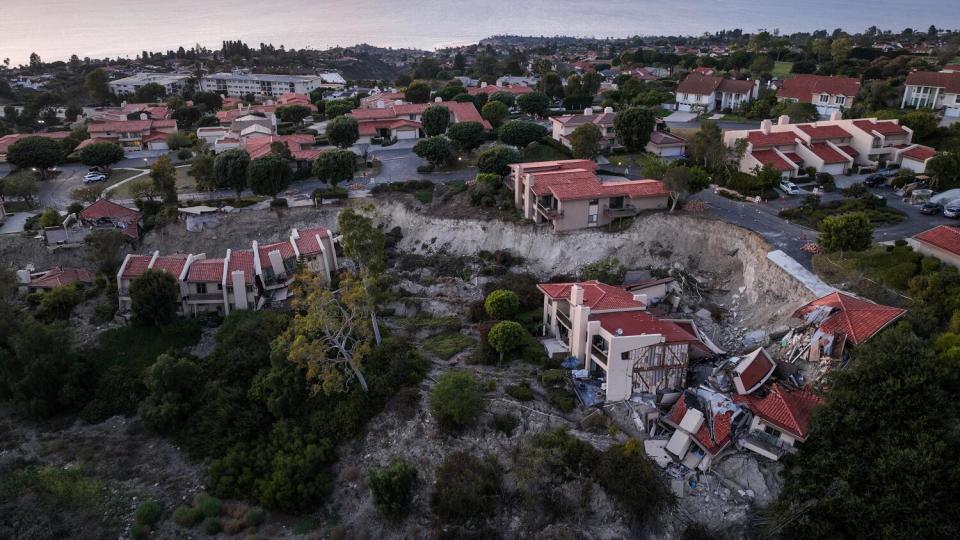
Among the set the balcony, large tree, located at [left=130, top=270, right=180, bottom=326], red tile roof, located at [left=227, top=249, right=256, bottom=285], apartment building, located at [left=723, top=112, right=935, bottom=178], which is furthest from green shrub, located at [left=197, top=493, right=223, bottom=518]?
apartment building, located at [left=723, top=112, right=935, bottom=178]

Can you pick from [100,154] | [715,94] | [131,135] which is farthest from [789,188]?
[131,135]

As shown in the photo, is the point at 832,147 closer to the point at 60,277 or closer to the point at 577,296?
the point at 577,296

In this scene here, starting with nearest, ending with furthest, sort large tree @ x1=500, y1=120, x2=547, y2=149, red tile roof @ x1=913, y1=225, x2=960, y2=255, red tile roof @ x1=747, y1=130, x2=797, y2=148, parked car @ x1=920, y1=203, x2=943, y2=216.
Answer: red tile roof @ x1=913, y1=225, x2=960, y2=255 → parked car @ x1=920, y1=203, x2=943, y2=216 → red tile roof @ x1=747, y1=130, x2=797, y2=148 → large tree @ x1=500, y1=120, x2=547, y2=149

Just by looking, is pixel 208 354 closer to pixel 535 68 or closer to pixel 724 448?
pixel 724 448

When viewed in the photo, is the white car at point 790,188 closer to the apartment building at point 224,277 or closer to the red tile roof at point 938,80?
the red tile roof at point 938,80

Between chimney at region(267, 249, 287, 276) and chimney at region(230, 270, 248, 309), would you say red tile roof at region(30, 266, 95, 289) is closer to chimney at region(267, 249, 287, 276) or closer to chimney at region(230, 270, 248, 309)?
chimney at region(230, 270, 248, 309)

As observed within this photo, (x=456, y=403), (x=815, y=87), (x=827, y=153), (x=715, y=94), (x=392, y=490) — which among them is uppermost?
(x=815, y=87)

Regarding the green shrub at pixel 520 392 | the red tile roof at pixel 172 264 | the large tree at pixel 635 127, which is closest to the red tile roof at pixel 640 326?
the green shrub at pixel 520 392
